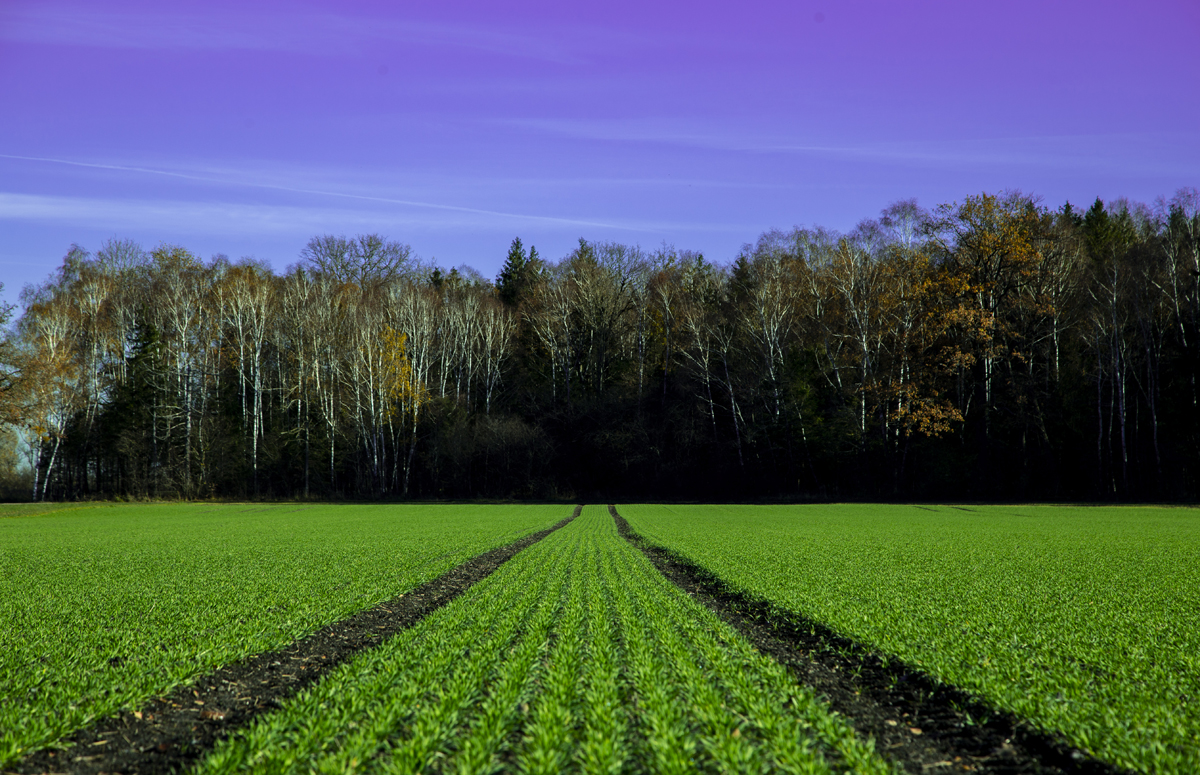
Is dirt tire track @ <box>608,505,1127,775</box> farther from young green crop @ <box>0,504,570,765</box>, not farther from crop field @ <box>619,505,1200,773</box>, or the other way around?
young green crop @ <box>0,504,570,765</box>

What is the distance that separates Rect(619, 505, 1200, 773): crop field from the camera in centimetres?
461

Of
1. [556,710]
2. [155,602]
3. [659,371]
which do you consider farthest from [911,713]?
[659,371]

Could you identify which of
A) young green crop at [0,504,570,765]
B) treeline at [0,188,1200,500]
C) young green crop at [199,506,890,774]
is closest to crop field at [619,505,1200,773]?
young green crop at [199,506,890,774]

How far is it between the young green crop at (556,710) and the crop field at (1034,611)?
1.47 m

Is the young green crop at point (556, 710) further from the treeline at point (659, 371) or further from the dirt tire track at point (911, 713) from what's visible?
the treeline at point (659, 371)

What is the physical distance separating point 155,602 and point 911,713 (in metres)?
8.85

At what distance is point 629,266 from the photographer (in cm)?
6128

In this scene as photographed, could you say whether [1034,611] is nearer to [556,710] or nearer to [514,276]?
[556,710]

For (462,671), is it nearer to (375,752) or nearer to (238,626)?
(375,752)

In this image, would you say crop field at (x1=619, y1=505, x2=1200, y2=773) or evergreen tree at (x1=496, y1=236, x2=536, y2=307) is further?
evergreen tree at (x1=496, y1=236, x2=536, y2=307)

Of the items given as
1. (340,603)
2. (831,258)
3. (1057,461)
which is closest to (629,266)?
(831,258)

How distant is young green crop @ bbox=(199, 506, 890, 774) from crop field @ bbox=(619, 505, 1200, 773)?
147 cm

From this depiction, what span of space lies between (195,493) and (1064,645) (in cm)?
5277

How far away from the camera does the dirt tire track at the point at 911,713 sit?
4.11m
